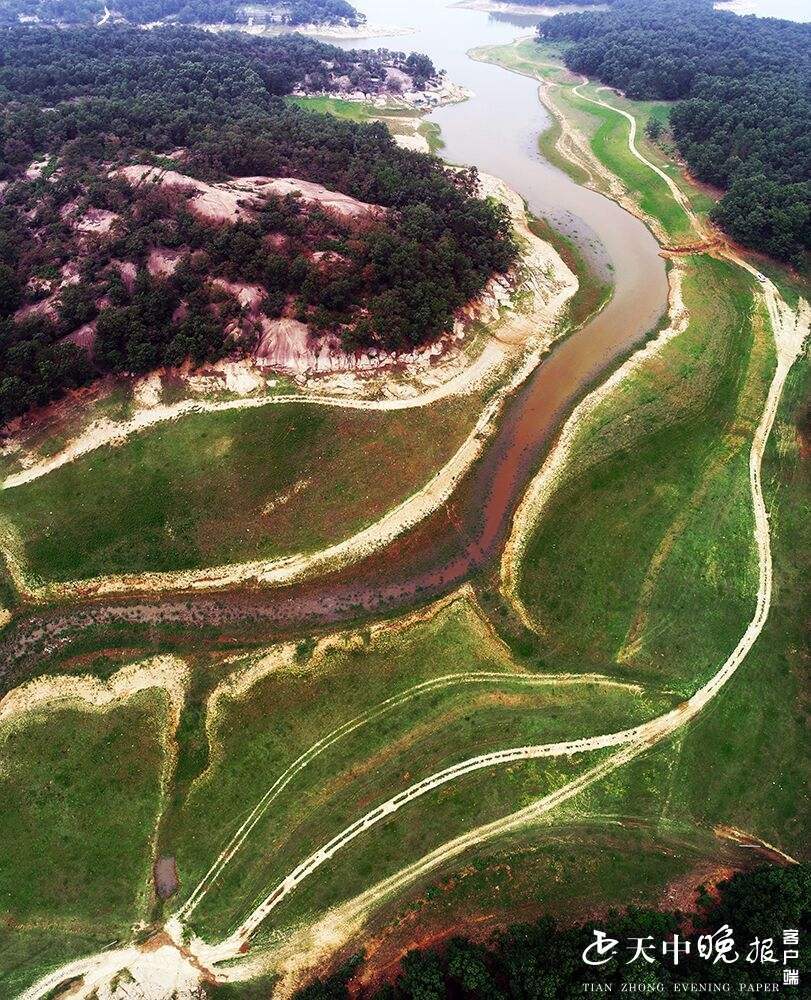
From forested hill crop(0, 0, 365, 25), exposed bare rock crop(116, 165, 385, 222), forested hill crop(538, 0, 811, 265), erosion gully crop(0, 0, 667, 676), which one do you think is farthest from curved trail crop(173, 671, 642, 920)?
forested hill crop(0, 0, 365, 25)

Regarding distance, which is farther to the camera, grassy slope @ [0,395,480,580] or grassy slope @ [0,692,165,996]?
grassy slope @ [0,395,480,580]

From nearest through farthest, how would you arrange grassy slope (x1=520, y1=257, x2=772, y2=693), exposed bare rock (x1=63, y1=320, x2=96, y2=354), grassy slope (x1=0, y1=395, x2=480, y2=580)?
grassy slope (x1=520, y1=257, x2=772, y2=693)
grassy slope (x1=0, y1=395, x2=480, y2=580)
exposed bare rock (x1=63, y1=320, x2=96, y2=354)

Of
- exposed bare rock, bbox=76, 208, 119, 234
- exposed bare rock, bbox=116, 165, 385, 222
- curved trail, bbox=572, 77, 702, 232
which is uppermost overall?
curved trail, bbox=572, 77, 702, 232

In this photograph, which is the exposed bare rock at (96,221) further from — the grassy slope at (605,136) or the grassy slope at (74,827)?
the grassy slope at (605,136)

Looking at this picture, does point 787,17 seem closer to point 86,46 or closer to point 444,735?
point 86,46

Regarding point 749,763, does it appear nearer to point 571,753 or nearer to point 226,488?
point 571,753

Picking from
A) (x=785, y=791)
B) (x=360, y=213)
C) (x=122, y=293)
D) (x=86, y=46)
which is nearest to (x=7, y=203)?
(x=122, y=293)

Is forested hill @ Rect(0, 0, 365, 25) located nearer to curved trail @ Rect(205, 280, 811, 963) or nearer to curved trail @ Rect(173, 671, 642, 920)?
curved trail @ Rect(173, 671, 642, 920)
